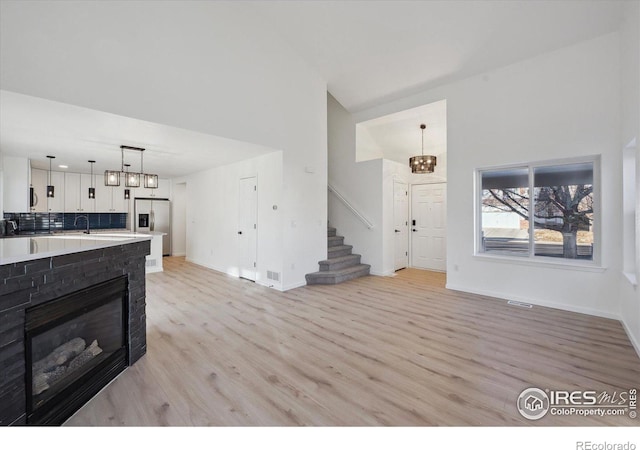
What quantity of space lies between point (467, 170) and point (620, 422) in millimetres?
3899

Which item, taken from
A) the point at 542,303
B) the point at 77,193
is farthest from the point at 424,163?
the point at 77,193

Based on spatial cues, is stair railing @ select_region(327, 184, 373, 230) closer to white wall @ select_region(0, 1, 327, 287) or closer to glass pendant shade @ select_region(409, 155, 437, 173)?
white wall @ select_region(0, 1, 327, 287)

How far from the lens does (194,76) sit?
3736mm

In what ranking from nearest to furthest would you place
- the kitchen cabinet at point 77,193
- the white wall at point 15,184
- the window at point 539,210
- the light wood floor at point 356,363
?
the light wood floor at point 356,363, the window at point 539,210, the white wall at point 15,184, the kitchen cabinet at point 77,193

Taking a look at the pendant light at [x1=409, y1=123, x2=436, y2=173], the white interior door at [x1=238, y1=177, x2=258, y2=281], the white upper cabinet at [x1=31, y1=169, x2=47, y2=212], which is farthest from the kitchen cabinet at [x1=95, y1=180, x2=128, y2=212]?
the pendant light at [x1=409, y1=123, x2=436, y2=173]

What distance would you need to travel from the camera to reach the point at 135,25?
3186 mm

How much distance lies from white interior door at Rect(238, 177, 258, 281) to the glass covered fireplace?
10.7 ft

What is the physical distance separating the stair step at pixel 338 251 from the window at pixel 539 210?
110 inches

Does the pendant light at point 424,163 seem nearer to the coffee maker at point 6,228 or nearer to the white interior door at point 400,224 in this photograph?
the white interior door at point 400,224

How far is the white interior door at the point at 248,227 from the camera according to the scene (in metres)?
5.70

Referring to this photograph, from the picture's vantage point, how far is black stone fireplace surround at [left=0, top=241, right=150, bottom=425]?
1.51m

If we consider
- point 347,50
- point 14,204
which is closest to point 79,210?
point 14,204

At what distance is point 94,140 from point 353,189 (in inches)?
194

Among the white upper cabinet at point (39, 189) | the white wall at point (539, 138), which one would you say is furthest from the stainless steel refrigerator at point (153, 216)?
the white wall at point (539, 138)
